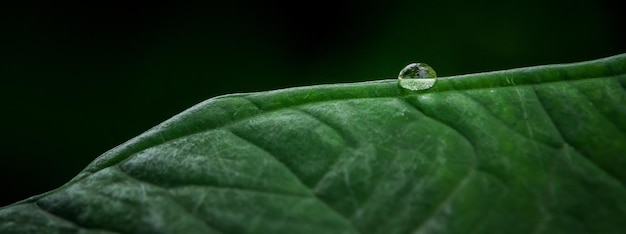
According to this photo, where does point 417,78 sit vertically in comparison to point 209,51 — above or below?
above

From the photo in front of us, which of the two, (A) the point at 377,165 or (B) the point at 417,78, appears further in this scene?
(B) the point at 417,78

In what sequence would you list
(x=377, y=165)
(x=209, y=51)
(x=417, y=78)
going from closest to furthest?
(x=377, y=165) → (x=417, y=78) → (x=209, y=51)

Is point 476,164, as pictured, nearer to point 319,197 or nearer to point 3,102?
point 319,197

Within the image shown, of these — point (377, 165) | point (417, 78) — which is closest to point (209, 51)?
point (417, 78)

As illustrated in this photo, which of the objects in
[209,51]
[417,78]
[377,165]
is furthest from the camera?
[209,51]

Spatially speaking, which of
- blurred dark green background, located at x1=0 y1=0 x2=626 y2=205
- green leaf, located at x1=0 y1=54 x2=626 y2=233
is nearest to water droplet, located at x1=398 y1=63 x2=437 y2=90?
green leaf, located at x1=0 y1=54 x2=626 y2=233

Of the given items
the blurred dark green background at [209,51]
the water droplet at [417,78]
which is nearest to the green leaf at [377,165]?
the water droplet at [417,78]

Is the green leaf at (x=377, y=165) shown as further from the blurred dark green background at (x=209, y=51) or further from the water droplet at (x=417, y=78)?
the blurred dark green background at (x=209, y=51)

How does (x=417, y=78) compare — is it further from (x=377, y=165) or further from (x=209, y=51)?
(x=209, y=51)
